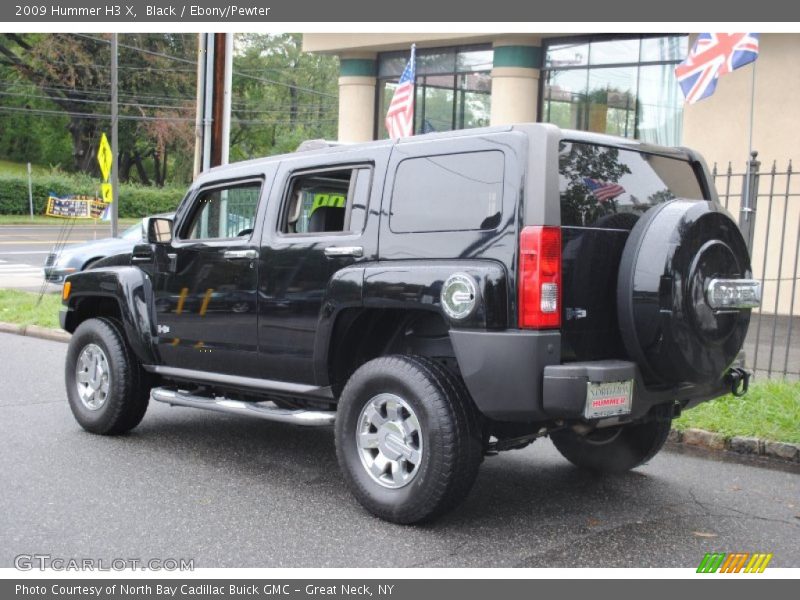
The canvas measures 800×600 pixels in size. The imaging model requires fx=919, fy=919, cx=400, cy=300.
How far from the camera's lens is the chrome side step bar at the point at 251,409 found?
209 inches

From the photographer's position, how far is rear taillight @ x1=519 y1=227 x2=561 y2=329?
4.41 meters

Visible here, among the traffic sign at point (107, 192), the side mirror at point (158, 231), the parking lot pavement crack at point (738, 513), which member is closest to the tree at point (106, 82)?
the traffic sign at point (107, 192)

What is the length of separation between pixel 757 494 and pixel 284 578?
3.11 metres

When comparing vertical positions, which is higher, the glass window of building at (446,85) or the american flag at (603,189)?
the glass window of building at (446,85)

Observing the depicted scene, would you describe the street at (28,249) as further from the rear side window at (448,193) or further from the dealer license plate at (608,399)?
the dealer license plate at (608,399)

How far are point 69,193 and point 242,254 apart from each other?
1712 inches

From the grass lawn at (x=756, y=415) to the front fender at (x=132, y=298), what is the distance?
3969mm

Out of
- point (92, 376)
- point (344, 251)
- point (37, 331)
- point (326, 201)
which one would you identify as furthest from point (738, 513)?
point (37, 331)

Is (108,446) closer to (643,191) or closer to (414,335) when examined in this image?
(414,335)

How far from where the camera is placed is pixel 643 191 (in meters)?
5.15

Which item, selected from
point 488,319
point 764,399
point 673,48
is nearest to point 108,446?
point 488,319

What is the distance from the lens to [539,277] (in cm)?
440

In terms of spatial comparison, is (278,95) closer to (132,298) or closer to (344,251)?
(132,298)

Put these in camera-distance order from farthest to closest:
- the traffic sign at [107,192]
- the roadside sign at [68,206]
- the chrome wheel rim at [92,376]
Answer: the roadside sign at [68,206] < the traffic sign at [107,192] < the chrome wheel rim at [92,376]
